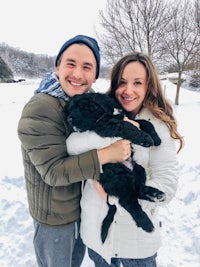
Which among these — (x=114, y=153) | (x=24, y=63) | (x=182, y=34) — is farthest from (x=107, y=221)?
(x=24, y=63)

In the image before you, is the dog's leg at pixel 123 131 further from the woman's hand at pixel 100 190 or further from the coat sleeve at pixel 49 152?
the woman's hand at pixel 100 190

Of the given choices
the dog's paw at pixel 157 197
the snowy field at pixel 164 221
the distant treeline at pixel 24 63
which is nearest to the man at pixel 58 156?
the dog's paw at pixel 157 197

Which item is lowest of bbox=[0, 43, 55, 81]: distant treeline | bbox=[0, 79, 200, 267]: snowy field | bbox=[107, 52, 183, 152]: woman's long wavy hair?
bbox=[0, 43, 55, 81]: distant treeline

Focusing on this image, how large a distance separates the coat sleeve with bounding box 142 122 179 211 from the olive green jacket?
14.6 inches

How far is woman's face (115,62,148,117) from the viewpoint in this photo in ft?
5.88

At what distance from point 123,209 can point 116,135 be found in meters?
0.45

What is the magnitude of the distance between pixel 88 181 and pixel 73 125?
39cm

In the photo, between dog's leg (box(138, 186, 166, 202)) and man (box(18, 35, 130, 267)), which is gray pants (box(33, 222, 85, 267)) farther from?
dog's leg (box(138, 186, 166, 202))

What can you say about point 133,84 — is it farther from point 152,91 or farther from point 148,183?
point 148,183

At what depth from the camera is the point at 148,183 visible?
159cm

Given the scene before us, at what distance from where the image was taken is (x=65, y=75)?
167cm

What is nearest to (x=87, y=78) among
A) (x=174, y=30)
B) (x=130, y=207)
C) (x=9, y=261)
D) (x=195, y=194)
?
(x=130, y=207)

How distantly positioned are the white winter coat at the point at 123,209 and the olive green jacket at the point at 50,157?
9 centimetres

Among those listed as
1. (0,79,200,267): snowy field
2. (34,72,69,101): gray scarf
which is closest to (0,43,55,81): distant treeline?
(0,79,200,267): snowy field
